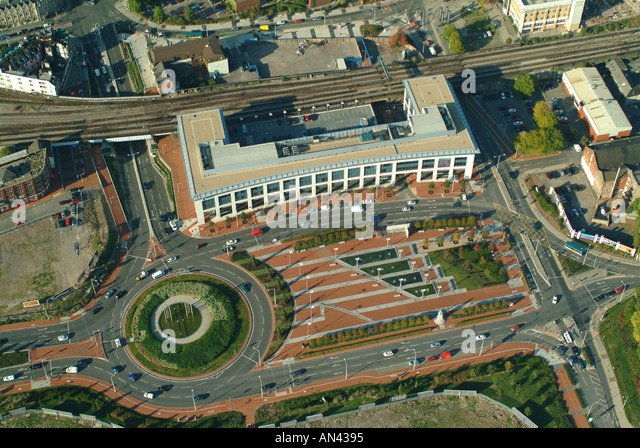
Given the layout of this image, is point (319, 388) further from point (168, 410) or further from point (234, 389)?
point (168, 410)

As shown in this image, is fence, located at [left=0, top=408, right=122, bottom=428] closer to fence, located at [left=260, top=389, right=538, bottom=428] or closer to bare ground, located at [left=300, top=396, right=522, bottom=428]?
fence, located at [left=260, top=389, right=538, bottom=428]

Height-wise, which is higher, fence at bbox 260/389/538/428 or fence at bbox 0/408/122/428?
fence at bbox 0/408/122/428

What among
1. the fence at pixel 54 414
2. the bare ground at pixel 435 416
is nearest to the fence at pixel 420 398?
the bare ground at pixel 435 416

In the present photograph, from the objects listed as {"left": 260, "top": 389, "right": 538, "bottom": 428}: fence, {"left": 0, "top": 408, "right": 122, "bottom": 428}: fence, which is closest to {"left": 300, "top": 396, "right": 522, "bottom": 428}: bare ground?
{"left": 260, "top": 389, "right": 538, "bottom": 428}: fence

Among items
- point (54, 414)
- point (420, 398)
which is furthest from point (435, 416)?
point (54, 414)

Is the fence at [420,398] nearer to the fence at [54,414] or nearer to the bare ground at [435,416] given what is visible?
the bare ground at [435,416]

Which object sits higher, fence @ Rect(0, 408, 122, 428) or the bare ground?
fence @ Rect(0, 408, 122, 428)

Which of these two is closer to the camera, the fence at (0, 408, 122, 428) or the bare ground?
the bare ground

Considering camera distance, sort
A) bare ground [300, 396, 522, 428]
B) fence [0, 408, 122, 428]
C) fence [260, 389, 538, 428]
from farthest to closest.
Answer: fence [0, 408, 122, 428] → fence [260, 389, 538, 428] → bare ground [300, 396, 522, 428]

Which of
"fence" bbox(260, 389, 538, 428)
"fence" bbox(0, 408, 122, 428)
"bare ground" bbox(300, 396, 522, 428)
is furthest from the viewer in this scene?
"fence" bbox(0, 408, 122, 428)
